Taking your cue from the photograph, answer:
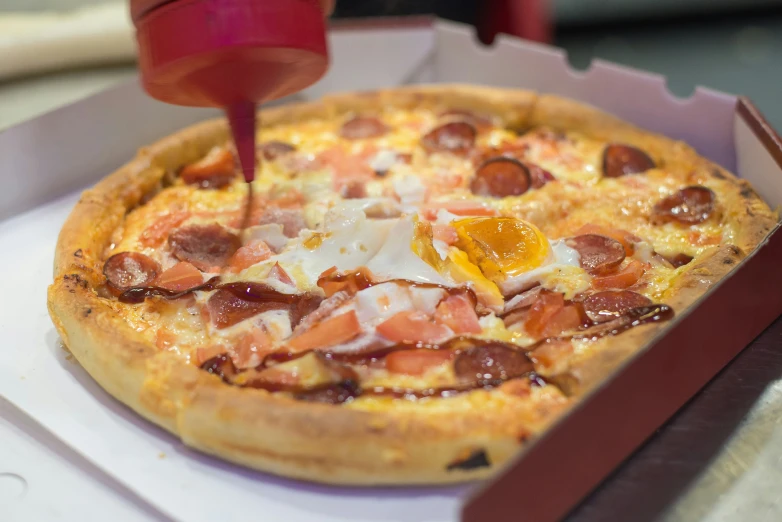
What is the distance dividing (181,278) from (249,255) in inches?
9.0

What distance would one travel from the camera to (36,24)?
5.43m

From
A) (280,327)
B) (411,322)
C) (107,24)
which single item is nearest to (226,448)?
(280,327)

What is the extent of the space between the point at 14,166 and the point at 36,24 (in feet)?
9.71

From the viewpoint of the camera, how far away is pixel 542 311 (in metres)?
2.08

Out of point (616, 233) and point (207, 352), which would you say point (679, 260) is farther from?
point (207, 352)

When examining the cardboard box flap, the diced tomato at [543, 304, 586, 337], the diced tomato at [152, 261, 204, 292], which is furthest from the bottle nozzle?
the cardboard box flap

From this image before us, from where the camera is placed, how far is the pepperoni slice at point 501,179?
2.85 metres

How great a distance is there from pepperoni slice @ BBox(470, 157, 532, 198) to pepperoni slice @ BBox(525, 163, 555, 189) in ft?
0.16

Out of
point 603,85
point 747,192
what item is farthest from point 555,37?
point 747,192

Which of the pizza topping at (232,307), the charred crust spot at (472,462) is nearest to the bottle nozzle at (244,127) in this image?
the pizza topping at (232,307)

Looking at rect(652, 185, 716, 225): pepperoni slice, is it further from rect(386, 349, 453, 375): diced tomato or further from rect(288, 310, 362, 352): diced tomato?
rect(288, 310, 362, 352): diced tomato

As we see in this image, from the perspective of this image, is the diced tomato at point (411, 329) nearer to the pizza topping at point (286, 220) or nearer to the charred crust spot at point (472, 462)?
the charred crust spot at point (472, 462)

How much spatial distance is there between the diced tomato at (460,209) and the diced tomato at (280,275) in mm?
587

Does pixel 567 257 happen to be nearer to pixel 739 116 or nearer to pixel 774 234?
pixel 774 234
